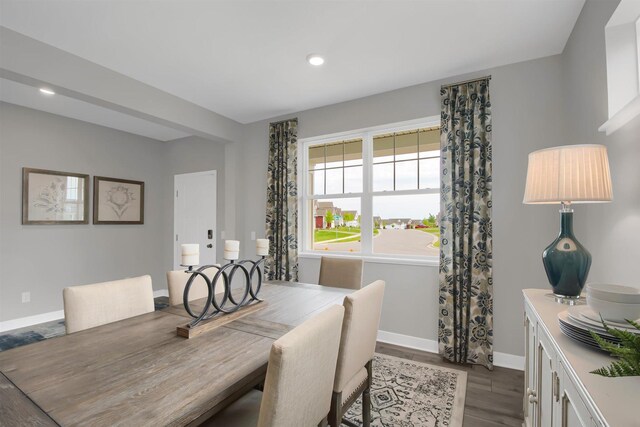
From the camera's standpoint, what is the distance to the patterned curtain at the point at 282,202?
147 inches

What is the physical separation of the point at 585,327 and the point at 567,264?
0.58 meters

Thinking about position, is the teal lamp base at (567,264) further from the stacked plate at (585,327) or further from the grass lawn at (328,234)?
the grass lawn at (328,234)

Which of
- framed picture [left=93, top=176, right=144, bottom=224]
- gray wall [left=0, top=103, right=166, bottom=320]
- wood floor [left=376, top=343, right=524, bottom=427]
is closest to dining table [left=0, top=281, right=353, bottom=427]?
wood floor [left=376, top=343, right=524, bottom=427]

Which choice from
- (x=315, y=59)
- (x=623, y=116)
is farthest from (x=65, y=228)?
(x=623, y=116)

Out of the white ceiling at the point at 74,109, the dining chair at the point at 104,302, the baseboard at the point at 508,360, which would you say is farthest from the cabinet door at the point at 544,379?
the white ceiling at the point at 74,109

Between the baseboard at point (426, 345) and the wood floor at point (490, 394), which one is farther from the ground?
the baseboard at point (426, 345)

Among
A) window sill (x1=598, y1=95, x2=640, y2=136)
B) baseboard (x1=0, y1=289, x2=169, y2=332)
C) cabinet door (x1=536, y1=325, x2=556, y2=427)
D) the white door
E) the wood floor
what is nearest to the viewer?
cabinet door (x1=536, y1=325, x2=556, y2=427)

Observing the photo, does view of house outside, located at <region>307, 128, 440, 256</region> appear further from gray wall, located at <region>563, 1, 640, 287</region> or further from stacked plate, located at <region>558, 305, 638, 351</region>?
stacked plate, located at <region>558, 305, 638, 351</region>

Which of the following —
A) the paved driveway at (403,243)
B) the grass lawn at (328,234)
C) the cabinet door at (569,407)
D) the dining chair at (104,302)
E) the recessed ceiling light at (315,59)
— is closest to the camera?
the cabinet door at (569,407)

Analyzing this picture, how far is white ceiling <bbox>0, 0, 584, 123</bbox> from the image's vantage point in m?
1.95

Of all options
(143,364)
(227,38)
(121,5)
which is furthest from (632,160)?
(121,5)

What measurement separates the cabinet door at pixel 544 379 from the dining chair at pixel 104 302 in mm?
1940

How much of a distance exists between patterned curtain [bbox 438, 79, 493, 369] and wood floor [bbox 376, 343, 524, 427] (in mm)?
115

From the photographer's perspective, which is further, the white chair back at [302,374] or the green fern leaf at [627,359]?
the white chair back at [302,374]
